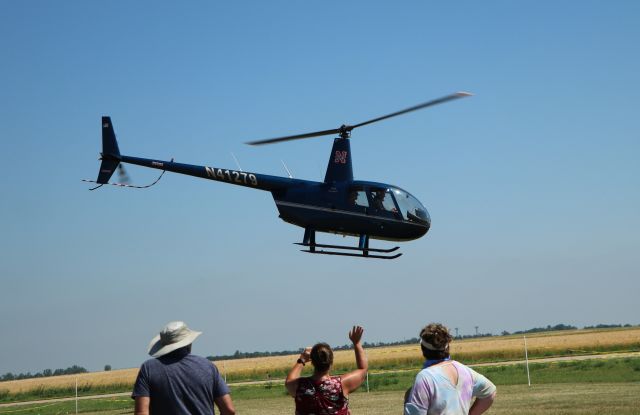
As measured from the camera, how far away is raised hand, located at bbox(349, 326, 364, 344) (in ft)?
20.8

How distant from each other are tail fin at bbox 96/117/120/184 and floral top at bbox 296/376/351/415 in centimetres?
2166

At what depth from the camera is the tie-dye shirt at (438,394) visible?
5.35 metres

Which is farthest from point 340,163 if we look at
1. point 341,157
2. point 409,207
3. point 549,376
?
point 549,376

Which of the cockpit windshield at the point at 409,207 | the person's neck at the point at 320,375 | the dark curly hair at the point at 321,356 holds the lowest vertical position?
the person's neck at the point at 320,375

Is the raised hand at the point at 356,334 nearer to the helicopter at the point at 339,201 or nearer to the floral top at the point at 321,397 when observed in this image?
the floral top at the point at 321,397

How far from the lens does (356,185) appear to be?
24.1 meters

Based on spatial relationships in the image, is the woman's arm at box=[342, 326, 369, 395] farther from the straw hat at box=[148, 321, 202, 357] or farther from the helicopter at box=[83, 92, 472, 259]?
the helicopter at box=[83, 92, 472, 259]

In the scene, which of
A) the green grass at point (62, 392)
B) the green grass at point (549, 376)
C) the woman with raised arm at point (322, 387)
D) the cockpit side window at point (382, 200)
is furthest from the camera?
the green grass at point (62, 392)

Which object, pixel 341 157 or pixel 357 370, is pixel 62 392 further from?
pixel 357 370

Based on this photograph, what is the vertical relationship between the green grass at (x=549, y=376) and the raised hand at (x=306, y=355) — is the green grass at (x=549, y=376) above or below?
below

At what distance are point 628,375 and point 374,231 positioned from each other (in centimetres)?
1102

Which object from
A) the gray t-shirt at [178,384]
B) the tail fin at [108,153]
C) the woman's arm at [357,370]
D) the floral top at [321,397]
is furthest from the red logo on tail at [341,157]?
the gray t-shirt at [178,384]

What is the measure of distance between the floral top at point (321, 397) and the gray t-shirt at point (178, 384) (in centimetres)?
61

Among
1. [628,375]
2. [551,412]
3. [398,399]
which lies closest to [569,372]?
[628,375]
